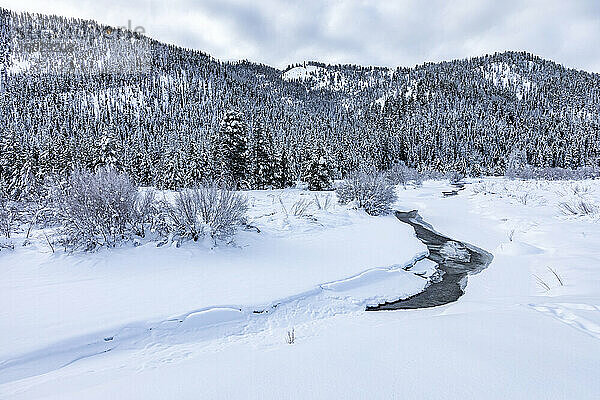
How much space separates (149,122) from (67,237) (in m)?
144

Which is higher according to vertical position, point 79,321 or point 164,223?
point 164,223

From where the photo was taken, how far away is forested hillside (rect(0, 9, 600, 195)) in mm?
38312

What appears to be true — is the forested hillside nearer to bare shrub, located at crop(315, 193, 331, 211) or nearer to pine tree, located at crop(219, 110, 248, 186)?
pine tree, located at crop(219, 110, 248, 186)

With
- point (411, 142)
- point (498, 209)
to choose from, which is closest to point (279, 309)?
point (498, 209)

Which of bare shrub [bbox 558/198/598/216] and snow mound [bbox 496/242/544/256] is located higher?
bare shrub [bbox 558/198/598/216]

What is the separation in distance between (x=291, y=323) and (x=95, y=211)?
5.90m

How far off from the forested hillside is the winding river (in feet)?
74.6

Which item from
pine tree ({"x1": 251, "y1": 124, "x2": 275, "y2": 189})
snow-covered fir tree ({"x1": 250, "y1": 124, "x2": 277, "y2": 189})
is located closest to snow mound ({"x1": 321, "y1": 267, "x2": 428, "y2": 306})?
snow-covered fir tree ({"x1": 250, "y1": 124, "x2": 277, "y2": 189})

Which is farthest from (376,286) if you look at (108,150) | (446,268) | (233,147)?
(108,150)

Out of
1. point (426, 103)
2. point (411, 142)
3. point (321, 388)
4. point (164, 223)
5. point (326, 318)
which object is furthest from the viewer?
point (426, 103)

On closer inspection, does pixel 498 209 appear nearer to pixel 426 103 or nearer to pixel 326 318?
pixel 326 318

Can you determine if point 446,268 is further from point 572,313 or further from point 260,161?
point 260,161

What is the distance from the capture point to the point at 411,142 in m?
111

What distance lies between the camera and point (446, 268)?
8.62m
